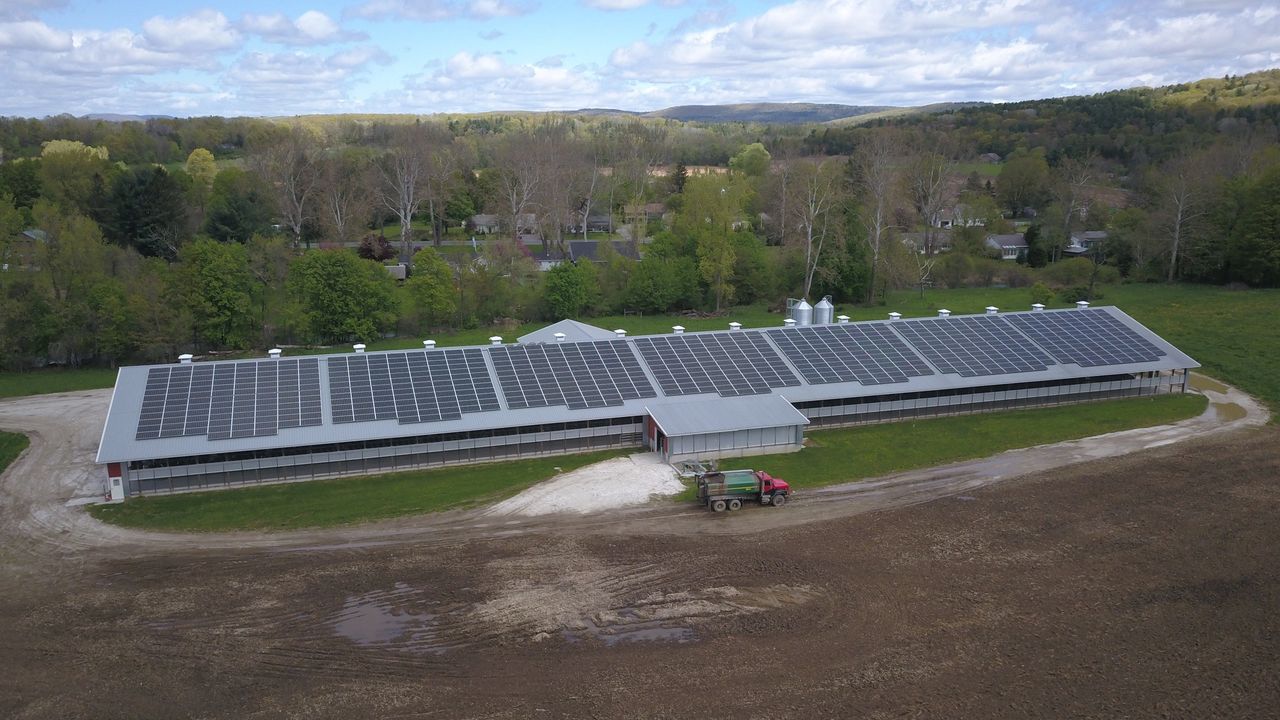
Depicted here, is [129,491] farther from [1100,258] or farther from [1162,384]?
[1100,258]

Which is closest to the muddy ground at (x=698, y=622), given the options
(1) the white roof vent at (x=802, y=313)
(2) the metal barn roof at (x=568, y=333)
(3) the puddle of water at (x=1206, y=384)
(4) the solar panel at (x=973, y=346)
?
(4) the solar panel at (x=973, y=346)

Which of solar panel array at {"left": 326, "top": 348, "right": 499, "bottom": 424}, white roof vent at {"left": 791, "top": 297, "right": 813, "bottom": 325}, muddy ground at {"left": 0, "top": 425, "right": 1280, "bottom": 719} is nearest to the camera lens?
muddy ground at {"left": 0, "top": 425, "right": 1280, "bottom": 719}

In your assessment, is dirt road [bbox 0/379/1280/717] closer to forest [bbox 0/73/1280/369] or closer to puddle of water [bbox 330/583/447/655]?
puddle of water [bbox 330/583/447/655]

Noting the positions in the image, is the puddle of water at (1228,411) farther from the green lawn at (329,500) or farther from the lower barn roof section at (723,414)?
the green lawn at (329,500)

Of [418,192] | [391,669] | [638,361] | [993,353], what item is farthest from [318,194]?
[391,669]

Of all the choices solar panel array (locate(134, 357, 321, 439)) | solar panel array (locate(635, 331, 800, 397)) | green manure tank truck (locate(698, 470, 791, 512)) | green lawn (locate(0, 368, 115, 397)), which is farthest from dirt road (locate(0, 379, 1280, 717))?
green lawn (locate(0, 368, 115, 397))

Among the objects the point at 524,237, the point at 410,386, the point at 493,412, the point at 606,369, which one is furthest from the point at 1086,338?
the point at 524,237
